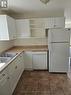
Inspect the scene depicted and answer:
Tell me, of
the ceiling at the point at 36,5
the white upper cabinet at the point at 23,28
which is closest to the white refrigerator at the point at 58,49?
the ceiling at the point at 36,5

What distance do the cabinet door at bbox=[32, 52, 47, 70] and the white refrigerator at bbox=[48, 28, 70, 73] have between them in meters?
0.24

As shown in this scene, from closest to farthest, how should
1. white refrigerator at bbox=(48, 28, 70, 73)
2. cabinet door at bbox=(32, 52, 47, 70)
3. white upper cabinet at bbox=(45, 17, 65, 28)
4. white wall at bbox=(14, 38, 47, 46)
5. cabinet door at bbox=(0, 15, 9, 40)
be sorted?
cabinet door at bbox=(0, 15, 9, 40)
white refrigerator at bbox=(48, 28, 70, 73)
cabinet door at bbox=(32, 52, 47, 70)
white upper cabinet at bbox=(45, 17, 65, 28)
white wall at bbox=(14, 38, 47, 46)

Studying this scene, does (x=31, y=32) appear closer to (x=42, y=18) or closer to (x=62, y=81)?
(x=42, y=18)

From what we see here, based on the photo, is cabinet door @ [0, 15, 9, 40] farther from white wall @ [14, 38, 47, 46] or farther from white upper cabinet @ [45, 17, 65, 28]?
white upper cabinet @ [45, 17, 65, 28]

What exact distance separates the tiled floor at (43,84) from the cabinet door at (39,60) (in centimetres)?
25

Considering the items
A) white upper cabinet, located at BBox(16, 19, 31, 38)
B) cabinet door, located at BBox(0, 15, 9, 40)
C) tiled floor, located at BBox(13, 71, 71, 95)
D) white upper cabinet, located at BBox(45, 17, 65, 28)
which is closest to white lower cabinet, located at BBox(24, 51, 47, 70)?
tiled floor, located at BBox(13, 71, 71, 95)

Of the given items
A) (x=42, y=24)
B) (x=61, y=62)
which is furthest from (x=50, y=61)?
(x=42, y=24)

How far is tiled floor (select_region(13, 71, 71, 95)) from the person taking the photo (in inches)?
108

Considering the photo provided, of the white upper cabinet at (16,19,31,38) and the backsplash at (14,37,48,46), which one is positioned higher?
the white upper cabinet at (16,19,31,38)

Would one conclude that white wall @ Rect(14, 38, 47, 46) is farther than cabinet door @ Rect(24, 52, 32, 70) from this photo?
Yes

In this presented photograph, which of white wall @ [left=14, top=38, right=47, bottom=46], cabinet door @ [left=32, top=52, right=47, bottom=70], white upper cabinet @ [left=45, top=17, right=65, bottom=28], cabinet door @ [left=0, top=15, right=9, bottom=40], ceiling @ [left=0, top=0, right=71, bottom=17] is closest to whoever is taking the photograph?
ceiling @ [left=0, top=0, right=71, bottom=17]

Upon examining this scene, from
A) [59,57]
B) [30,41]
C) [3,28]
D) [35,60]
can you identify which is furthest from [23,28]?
[59,57]

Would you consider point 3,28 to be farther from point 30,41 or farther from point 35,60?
point 30,41

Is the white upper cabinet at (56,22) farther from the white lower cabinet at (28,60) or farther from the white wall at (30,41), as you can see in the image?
the white lower cabinet at (28,60)
